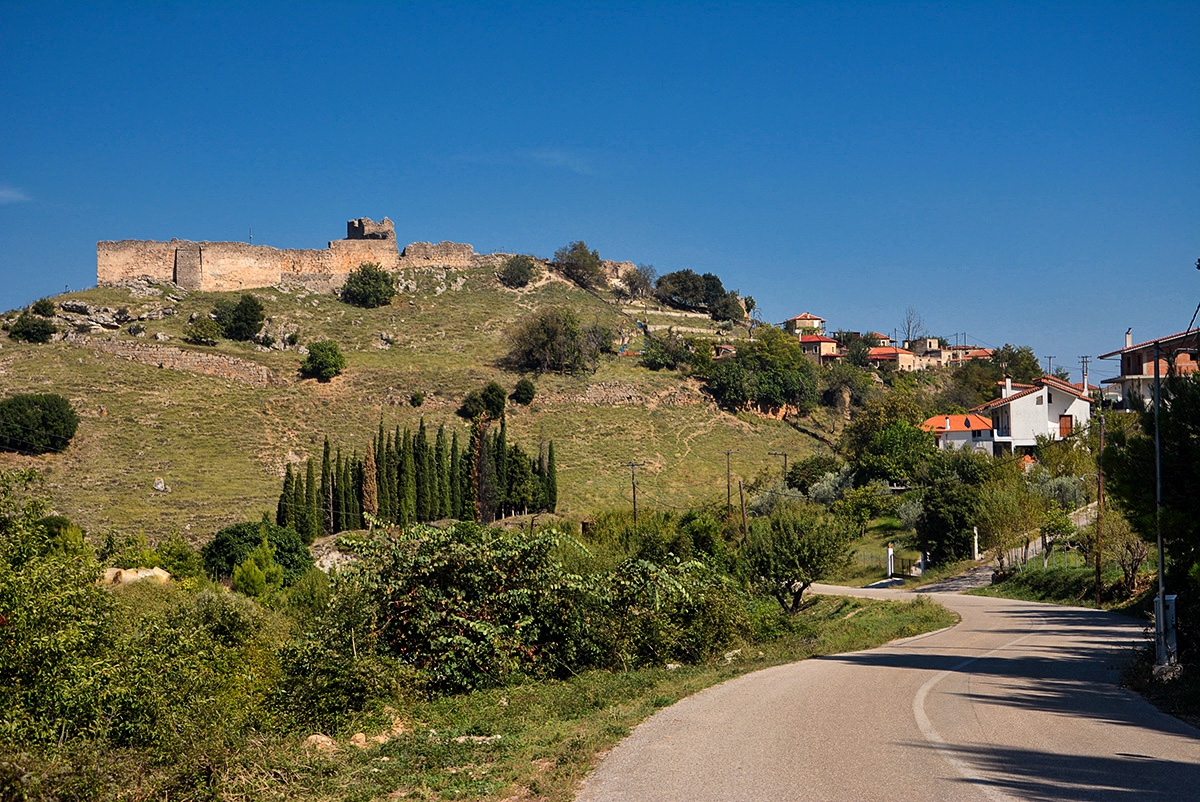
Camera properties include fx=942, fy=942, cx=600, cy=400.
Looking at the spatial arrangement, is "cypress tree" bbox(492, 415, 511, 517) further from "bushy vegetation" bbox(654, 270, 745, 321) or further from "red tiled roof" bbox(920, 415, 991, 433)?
"bushy vegetation" bbox(654, 270, 745, 321)

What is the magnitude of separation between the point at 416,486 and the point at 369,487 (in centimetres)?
252

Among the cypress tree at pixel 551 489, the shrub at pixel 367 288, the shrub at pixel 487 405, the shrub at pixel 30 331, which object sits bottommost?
the cypress tree at pixel 551 489

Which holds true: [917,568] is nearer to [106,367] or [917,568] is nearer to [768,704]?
[768,704]

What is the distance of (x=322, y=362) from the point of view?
229ft

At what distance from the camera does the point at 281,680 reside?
1273cm

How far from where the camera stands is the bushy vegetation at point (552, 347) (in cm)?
7888

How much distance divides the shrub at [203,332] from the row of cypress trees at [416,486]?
79.5 feet

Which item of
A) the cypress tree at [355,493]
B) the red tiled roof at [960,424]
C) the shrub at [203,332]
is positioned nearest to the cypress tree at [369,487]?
the cypress tree at [355,493]

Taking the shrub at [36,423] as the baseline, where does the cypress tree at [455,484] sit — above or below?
below

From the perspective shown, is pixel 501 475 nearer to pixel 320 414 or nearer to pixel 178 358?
pixel 320 414

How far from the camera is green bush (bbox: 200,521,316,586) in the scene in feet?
124

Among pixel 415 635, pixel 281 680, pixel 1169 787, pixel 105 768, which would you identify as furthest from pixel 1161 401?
pixel 105 768

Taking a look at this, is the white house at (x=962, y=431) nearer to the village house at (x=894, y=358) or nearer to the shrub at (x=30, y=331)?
the village house at (x=894, y=358)

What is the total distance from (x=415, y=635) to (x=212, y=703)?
3.09 meters
